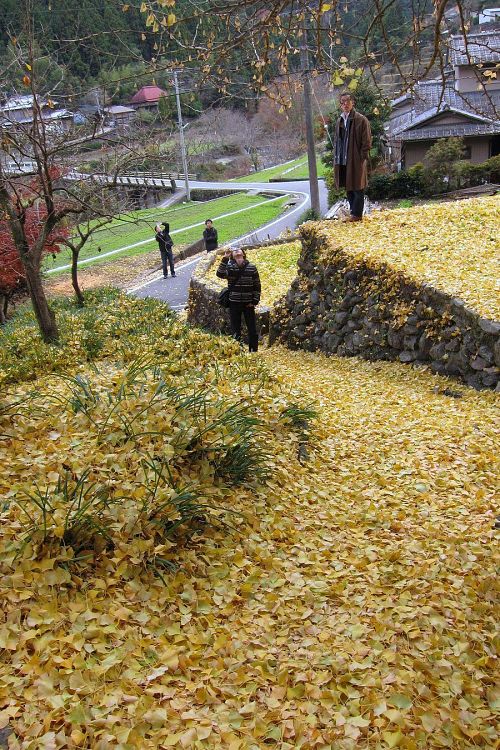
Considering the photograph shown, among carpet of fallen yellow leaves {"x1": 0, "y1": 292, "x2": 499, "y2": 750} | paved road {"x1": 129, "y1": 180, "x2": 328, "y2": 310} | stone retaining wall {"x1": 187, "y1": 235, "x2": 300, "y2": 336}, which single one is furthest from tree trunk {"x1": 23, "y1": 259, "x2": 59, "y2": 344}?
paved road {"x1": 129, "y1": 180, "x2": 328, "y2": 310}

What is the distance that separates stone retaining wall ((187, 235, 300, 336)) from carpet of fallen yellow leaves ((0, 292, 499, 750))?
23.3ft

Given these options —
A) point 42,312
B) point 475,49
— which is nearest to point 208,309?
point 42,312

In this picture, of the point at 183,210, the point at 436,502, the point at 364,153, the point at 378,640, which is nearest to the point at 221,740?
the point at 378,640

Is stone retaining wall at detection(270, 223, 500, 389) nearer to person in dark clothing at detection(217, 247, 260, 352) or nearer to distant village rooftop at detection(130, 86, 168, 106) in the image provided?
person in dark clothing at detection(217, 247, 260, 352)

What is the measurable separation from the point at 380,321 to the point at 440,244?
1.73 m

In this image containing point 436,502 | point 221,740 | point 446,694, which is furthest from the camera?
point 436,502

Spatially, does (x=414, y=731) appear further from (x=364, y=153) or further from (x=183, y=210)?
(x=183, y=210)

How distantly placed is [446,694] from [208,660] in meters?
1.19

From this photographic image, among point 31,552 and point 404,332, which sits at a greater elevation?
point 31,552

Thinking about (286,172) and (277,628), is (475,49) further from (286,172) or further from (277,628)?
(286,172)

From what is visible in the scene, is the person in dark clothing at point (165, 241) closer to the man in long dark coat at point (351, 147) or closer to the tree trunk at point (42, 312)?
the man in long dark coat at point (351, 147)

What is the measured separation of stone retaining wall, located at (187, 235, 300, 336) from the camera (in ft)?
40.2

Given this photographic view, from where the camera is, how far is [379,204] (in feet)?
82.1

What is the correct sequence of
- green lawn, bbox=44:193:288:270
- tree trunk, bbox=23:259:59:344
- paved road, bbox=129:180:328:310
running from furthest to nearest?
green lawn, bbox=44:193:288:270 < paved road, bbox=129:180:328:310 < tree trunk, bbox=23:259:59:344
